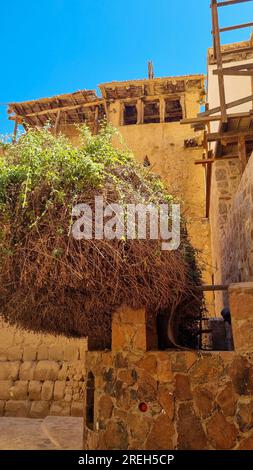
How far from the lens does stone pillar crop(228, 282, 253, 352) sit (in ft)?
12.4

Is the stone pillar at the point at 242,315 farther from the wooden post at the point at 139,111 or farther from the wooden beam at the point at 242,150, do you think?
the wooden post at the point at 139,111

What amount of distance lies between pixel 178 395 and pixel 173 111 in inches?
645

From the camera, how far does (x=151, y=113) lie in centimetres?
1786

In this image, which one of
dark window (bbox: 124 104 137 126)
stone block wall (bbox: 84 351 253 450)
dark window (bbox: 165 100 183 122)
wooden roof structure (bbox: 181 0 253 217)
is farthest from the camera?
dark window (bbox: 124 104 137 126)

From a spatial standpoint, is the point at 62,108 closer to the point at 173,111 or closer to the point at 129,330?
the point at 173,111

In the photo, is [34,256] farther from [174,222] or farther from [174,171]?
[174,171]

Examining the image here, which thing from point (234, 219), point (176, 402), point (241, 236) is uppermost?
point (234, 219)

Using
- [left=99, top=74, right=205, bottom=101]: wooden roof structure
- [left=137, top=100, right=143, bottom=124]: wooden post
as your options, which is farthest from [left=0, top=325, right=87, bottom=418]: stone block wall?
[left=99, top=74, right=205, bottom=101]: wooden roof structure

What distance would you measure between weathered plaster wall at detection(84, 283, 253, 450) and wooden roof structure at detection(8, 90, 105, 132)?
51.5 ft

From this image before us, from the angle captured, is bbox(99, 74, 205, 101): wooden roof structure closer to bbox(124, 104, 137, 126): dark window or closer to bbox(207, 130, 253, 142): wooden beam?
bbox(124, 104, 137, 126): dark window

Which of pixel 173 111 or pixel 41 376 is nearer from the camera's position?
pixel 41 376

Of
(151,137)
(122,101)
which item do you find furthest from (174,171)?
(122,101)

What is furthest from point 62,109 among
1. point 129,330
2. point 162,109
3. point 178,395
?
point 178,395

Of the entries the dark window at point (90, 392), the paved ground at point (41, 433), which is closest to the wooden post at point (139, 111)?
the paved ground at point (41, 433)
